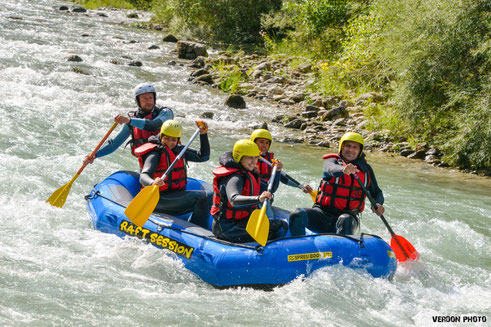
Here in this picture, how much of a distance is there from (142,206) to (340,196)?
5.86ft

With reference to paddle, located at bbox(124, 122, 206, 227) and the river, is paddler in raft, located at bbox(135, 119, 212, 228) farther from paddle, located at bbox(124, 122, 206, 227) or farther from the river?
the river

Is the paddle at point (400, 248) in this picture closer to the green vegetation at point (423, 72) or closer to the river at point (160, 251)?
the river at point (160, 251)

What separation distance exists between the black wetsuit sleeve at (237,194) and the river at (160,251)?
2.42 feet

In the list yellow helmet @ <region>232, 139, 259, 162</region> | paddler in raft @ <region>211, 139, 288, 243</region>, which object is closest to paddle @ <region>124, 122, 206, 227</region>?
paddler in raft @ <region>211, 139, 288, 243</region>

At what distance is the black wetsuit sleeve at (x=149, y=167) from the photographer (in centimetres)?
528

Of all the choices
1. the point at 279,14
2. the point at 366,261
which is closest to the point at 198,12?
the point at 279,14

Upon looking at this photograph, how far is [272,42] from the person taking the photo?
18.8m

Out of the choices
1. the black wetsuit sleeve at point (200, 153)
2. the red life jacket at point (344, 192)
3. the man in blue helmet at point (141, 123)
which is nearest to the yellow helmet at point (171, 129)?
the black wetsuit sleeve at point (200, 153)

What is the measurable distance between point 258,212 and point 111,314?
1.38 metres

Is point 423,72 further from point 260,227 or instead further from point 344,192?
point 260,227

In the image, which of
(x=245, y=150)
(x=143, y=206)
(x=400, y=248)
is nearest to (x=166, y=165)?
(x=143, y=206)

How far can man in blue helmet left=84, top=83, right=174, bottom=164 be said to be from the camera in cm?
606

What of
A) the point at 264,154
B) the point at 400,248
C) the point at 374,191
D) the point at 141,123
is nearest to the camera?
the point at 400,248

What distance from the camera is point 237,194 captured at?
4703mm
